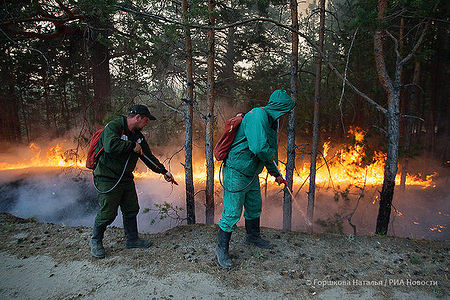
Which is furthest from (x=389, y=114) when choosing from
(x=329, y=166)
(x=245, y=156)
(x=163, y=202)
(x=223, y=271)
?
(x=163, y=202)

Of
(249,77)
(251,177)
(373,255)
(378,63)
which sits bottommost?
(373,255)

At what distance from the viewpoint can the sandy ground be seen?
2.88m

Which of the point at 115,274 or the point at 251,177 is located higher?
the point at 251,177

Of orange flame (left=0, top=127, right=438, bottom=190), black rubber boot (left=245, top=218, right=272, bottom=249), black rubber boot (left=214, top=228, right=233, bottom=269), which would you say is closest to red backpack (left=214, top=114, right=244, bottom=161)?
black rubber boot (left=214, top=228, right=233, bottom=269)

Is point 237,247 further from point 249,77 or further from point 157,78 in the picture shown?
point 249,77

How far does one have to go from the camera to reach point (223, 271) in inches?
129

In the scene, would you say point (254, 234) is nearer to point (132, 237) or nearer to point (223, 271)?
point (223, 271)

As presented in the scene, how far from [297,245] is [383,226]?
266 centimetres

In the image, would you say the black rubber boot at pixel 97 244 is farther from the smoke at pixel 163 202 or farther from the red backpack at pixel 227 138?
the smoke at pixel 163 202

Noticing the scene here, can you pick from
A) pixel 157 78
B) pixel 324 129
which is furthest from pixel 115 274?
pixel 324 129

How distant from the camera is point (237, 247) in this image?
388cm

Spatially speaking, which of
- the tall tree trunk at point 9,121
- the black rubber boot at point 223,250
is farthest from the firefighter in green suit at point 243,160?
the tall tree trunk at point 9,121

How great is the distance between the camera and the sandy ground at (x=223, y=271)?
113 inches

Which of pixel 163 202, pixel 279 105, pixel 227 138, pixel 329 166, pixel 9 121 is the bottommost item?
pixel 163 202
